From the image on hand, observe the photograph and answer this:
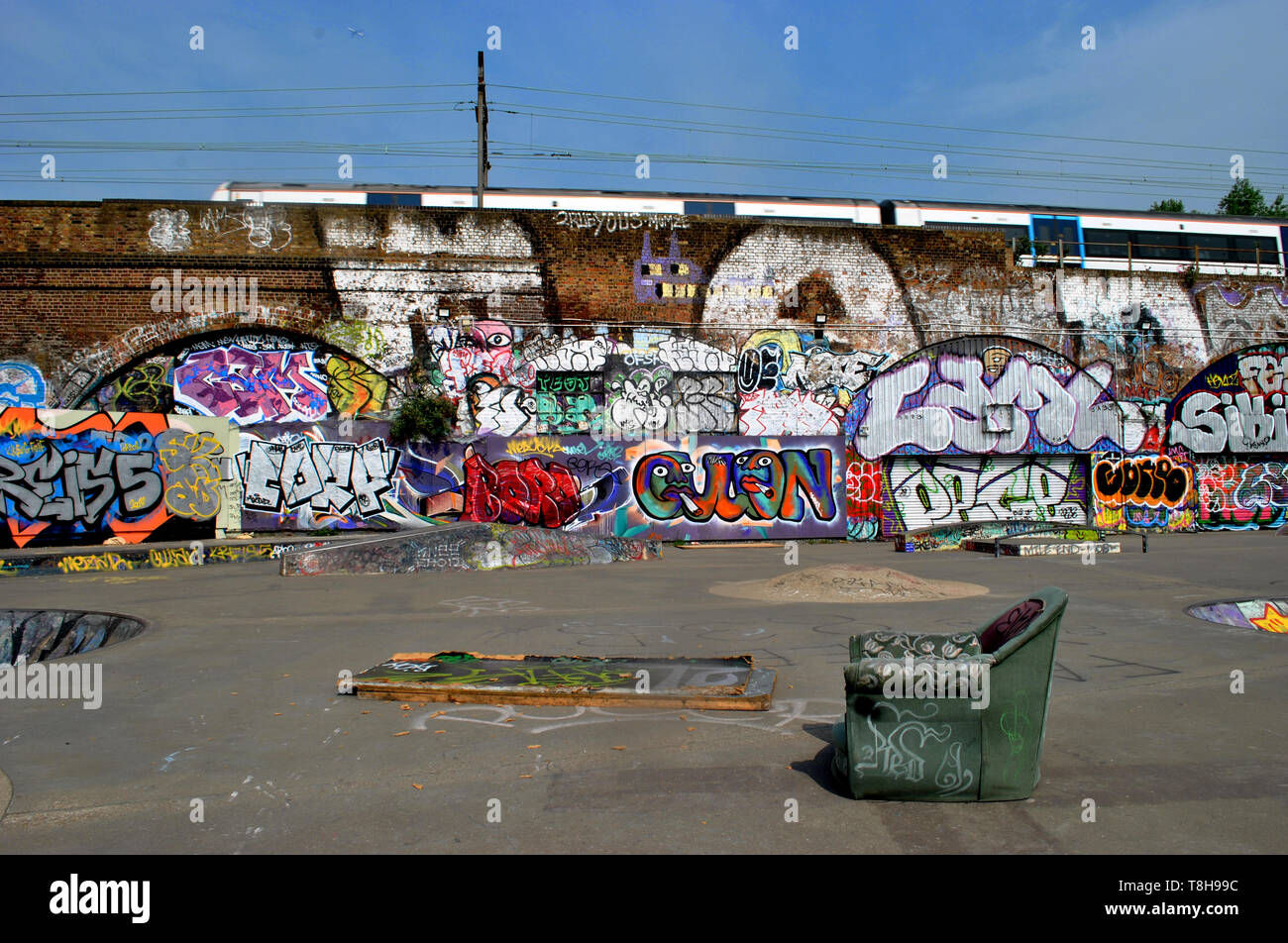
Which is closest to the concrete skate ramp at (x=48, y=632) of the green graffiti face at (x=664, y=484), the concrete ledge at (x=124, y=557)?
the concrete ledge at (x=124, y=557)

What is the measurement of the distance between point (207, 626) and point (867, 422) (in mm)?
17819

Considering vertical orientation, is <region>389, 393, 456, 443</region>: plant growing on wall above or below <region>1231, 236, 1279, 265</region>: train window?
below

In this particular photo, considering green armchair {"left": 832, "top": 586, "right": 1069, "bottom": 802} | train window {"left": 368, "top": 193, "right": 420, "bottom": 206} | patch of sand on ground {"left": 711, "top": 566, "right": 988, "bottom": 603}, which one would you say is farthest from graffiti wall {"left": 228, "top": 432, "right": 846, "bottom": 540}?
green armchair {"left": 832, "top": 586, "right": 1069, "bottom": 802}

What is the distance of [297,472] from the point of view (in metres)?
21.5

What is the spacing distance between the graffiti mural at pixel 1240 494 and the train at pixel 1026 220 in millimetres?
5739

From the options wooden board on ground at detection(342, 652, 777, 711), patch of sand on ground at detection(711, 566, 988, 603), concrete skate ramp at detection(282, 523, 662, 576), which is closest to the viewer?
wooden board on ground at detection(342, 652, 777, 711)

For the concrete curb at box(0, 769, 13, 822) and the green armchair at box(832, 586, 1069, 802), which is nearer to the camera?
the green armchair at box(832, 586, 1069, 802)

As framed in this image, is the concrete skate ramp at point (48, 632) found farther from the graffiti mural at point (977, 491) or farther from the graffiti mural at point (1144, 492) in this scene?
the graffiti mural at point (1144, 492)

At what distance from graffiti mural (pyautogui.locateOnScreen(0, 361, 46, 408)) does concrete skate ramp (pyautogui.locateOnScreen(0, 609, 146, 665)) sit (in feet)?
Result: 40.6

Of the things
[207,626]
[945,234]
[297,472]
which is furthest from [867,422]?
[207,626]

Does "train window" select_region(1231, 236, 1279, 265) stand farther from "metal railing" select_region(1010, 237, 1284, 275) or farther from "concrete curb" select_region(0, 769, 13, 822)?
"concrete curb" select_region(0, 769, 13, 822)

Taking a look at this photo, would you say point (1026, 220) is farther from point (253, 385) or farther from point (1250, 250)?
point (253, 385)

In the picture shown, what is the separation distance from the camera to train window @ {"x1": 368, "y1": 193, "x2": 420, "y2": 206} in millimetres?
23047
